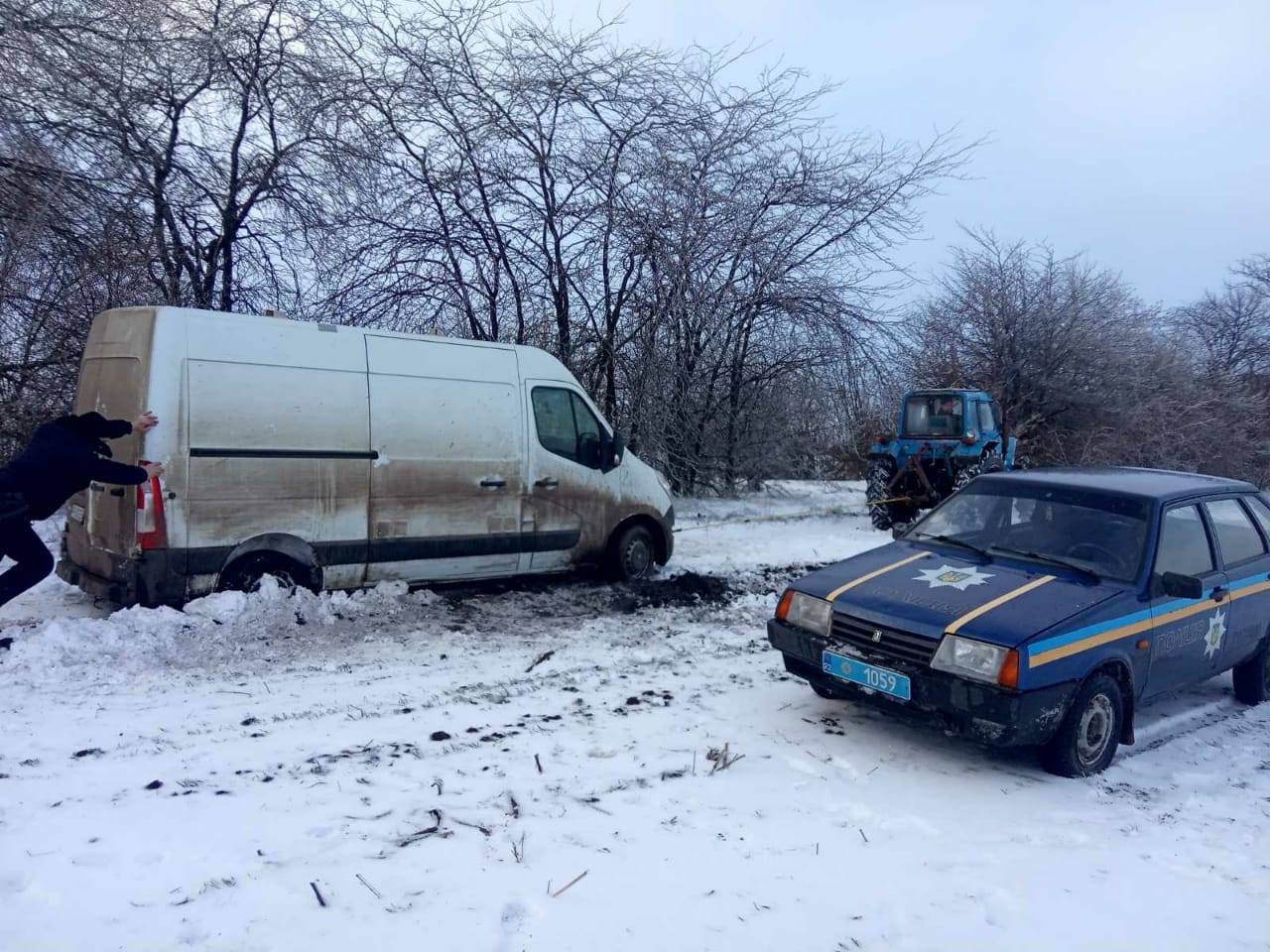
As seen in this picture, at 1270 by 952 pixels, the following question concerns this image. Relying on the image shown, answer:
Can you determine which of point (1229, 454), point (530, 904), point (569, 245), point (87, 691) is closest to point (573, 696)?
point (530, 904)

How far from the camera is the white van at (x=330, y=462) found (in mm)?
6395

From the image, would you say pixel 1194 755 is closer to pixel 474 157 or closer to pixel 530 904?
pixel 530 904

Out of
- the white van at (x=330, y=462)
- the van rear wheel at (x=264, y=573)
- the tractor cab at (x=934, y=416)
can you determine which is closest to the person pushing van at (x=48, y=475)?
the white van at (x=330, y=462)

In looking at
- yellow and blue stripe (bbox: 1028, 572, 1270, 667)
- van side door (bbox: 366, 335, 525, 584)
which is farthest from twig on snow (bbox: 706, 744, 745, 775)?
van side door (bbox: 366, 335, 525, 584)

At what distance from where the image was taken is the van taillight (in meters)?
6.25

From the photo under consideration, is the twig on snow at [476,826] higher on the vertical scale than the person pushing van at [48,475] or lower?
lower

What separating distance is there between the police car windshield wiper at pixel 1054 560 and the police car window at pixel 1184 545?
15.6 inches

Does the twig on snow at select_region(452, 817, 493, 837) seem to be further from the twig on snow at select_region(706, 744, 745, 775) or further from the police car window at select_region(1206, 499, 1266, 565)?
the police car window at select_region(1206, 499, 1266, 565)

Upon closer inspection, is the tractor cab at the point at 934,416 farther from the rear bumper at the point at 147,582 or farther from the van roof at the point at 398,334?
the rear bumper at the point at 147,582

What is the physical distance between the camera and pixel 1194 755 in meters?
5.31

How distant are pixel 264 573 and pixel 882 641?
450cm

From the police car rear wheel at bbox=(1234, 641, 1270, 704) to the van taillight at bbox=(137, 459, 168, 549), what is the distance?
7298 millimetres

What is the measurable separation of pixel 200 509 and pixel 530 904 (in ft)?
14.1

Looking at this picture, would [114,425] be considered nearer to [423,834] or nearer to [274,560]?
[274,560]
